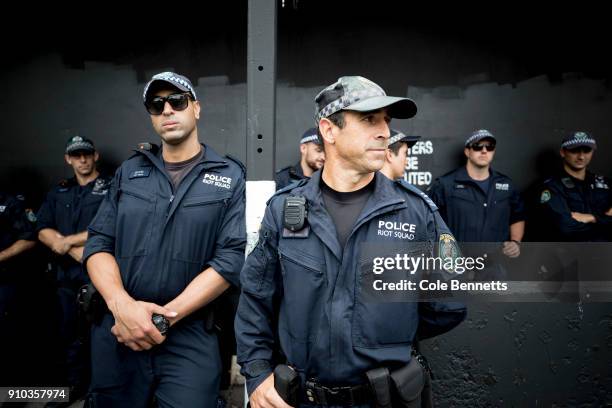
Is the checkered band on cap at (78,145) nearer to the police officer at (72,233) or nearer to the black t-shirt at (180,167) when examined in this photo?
the police officer at (72,233)

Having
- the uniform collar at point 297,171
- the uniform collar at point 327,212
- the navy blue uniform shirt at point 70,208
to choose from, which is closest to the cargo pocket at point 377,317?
the uniform collar at point 327,212

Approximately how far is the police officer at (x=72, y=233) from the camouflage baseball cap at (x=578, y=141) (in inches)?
174

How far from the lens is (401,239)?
1.65m

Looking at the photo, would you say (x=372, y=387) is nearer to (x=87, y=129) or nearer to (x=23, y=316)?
(x=23, y=316)

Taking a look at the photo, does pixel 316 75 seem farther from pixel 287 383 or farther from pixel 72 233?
pixel 287 383

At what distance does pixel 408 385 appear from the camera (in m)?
1.56

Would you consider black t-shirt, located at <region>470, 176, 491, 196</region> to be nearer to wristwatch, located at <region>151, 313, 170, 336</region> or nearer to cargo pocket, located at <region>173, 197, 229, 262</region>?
cargo pocket, located at <region>173, 197, 229, 262</region>

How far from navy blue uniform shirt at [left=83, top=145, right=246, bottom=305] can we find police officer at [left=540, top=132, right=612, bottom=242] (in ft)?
9.95

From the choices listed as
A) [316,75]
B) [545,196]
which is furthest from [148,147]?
[545,196]

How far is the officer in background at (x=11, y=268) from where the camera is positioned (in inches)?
150

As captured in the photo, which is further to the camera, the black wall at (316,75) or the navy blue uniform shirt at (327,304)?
the black wall at (316,75)

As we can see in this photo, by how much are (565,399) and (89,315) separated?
9.23 feet

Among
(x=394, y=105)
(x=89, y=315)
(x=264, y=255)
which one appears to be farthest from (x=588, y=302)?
(x=89, y=315)

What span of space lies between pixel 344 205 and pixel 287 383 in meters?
0.68
